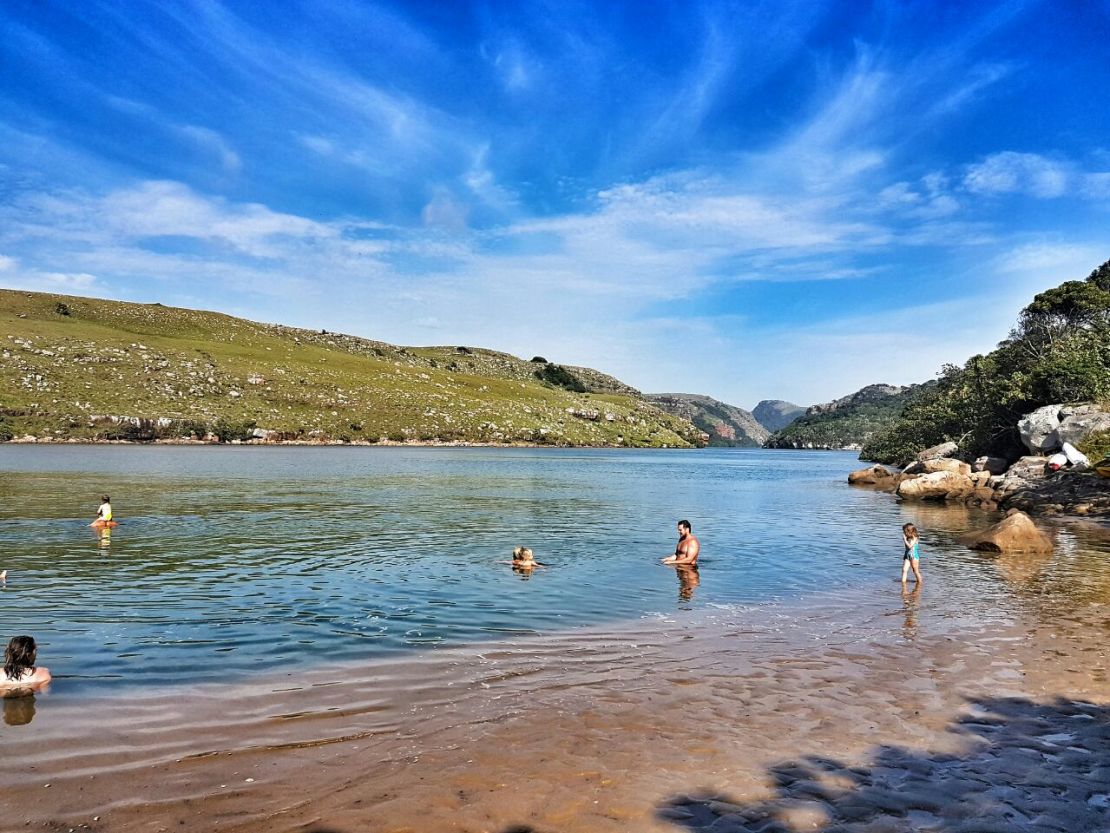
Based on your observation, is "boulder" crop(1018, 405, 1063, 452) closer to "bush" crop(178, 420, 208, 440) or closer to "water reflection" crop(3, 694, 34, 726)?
"water reflection" crop(3, 694, 34, 726)

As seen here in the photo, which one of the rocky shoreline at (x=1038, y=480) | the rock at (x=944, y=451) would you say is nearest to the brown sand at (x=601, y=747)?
the rocky shoreline at (x=1038, y=480)

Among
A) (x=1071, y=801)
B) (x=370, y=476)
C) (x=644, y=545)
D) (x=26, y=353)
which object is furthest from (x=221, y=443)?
(x=1071, y=801)

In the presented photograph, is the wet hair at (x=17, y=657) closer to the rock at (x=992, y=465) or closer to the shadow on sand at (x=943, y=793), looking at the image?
the shadow on sand at (x=943, y=793)

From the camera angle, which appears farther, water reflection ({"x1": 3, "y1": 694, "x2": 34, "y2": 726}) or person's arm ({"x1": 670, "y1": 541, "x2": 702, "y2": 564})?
person's arm ({"x1": 670, "y1": 541, "x2": 702, "y2": 564})

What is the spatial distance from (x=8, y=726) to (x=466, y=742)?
247 inches

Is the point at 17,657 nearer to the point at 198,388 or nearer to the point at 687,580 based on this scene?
the point at 687,580

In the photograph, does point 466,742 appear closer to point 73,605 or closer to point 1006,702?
point 1006,702

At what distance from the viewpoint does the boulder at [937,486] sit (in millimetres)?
47969

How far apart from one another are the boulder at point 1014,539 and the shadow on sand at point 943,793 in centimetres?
1943

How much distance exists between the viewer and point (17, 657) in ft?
34.9

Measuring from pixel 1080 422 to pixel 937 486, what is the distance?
938cm

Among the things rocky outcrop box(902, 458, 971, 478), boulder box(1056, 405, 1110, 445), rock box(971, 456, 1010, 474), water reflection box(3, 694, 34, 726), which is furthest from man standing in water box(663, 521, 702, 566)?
rock box(971, 456, 1010, 474)

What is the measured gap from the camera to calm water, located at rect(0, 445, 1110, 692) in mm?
13836

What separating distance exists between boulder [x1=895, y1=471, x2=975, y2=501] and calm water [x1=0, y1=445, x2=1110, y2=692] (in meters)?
4.86
